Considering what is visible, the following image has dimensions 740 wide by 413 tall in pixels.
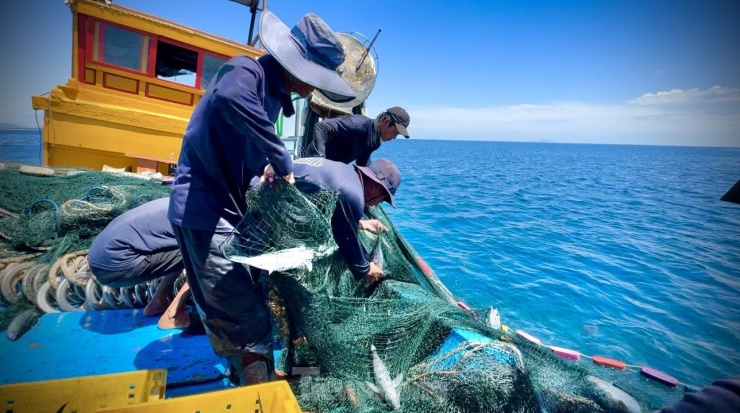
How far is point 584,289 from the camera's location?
9.55m

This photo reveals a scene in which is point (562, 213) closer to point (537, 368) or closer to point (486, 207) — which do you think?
point (486, 207)

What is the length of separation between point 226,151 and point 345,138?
9.23ft

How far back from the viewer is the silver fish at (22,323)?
96.5 inches

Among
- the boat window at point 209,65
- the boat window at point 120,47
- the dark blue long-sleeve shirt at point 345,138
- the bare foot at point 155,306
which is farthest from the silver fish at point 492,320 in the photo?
the boat window at point 120,47

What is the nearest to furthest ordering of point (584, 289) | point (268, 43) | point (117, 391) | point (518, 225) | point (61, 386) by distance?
point (61, 386)
point (117, 391)
point (268, 43)
point (584, 289)
point (518, 225)

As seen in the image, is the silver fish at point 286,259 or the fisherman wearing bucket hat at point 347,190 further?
the fisherman wearing bucket hat at point 347,190

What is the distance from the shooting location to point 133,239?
2270mm

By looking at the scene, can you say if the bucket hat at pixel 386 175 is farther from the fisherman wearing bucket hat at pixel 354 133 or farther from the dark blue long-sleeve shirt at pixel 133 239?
the fisherman wearing bucket hat at pixel 354 133

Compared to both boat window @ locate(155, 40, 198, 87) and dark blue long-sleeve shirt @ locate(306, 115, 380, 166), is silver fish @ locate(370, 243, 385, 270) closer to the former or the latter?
dark blue long-sleeve shirt @ locate(306, 115, 380, 166)

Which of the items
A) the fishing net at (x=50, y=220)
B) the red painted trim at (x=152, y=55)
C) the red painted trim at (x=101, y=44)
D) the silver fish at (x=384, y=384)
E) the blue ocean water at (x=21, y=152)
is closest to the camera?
the silver fish at (x=384, y=384)

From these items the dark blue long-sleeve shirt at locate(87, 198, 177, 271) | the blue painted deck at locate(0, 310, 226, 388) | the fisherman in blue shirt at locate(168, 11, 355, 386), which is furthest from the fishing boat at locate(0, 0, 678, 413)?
the dark blue long-sleeve shirt at locate(87, 198, 177, 271)

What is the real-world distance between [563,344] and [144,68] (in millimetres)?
9833

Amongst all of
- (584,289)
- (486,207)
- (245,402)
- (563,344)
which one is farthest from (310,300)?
(486,207)

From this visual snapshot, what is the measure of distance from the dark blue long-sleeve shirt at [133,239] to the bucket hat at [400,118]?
2.85 meters
